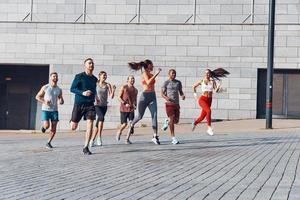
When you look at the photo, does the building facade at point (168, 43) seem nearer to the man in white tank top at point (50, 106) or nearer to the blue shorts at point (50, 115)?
the man in white tank top at point (50, 106)

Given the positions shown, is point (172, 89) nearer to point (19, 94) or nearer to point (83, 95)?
point (83, 95)

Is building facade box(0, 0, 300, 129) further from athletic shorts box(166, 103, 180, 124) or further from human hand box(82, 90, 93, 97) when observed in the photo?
human hand box(82, 90, 93, 97)

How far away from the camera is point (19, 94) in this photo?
3222 cm

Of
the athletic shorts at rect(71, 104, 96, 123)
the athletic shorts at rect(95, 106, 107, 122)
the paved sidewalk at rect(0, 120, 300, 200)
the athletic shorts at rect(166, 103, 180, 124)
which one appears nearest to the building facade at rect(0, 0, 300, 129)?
the athletic shorts at rect(166, 103, 180, 124)

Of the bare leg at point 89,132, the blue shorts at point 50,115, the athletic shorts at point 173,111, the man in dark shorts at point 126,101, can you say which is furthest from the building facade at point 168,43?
the bare leg at point 89,132

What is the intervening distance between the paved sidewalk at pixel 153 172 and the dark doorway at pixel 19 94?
18.8 metres

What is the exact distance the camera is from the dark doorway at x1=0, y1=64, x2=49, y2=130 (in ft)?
103

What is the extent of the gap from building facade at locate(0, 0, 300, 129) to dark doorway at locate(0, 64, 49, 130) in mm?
1656

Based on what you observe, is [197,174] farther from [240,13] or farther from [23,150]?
[240,13]

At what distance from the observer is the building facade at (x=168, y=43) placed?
27.1m

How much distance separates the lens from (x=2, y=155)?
37.2ft

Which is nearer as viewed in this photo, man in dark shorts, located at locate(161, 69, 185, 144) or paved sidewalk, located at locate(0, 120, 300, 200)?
paved sidewalk, located at locate(0, 120, 300, 200)

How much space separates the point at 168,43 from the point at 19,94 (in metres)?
9.69

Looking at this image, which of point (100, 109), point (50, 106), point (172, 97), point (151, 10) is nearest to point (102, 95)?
point (100, 109)
